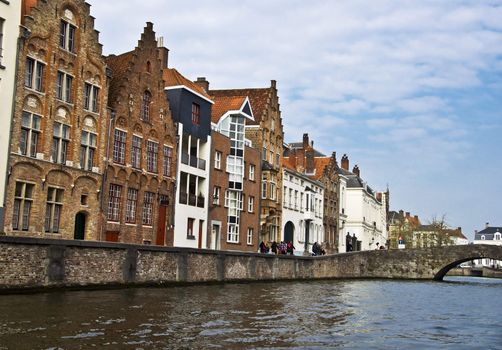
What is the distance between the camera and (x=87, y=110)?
33.9 metres

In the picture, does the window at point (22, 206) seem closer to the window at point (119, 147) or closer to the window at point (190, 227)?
the window at point (119, 147)

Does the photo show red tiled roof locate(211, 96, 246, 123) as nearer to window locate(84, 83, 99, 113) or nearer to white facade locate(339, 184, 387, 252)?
window locate(84, 83, 99, 113)

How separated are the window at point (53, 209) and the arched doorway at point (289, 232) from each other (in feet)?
103

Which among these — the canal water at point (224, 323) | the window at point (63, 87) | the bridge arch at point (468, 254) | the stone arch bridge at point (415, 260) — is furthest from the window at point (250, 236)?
the canal water at point (224, 323)

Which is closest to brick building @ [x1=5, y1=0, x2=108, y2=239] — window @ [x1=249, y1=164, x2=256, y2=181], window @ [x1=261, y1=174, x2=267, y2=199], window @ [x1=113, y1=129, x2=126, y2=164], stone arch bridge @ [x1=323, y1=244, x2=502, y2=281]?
window @ [x1=113, y1=129, x2=126, y2=164]

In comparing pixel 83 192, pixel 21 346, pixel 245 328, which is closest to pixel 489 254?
pixel 83 192

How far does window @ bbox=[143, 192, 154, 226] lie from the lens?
38406 mm

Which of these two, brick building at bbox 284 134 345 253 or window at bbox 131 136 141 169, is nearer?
window at bbox 131 136 141 169

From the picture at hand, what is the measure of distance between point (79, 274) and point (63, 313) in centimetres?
795

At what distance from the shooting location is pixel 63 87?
32250mm

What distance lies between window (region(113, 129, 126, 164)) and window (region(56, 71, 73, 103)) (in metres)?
4.20

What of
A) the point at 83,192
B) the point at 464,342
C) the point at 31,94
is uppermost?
the point at 31,94

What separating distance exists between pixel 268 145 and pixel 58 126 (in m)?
26.2

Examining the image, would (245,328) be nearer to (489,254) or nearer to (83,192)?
(83,192)
